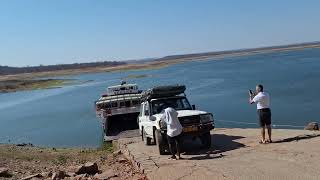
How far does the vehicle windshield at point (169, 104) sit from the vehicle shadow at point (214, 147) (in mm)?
1215

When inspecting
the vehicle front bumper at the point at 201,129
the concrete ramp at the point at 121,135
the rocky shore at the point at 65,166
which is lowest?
the concrete ramp at the point at 121,135

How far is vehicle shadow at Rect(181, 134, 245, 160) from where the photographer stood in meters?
14.1

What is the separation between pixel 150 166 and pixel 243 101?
2981cm

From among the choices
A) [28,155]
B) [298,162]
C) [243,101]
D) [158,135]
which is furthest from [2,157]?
[243,101]

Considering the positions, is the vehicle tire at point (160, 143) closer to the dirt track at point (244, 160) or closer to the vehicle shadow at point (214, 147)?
the dirt track at point (244, 160)

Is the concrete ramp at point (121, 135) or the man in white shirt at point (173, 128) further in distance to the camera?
the concrete ramp at point (121, 135)

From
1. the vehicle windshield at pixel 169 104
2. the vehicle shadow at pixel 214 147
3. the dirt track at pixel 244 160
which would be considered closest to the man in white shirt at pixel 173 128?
the dirt track at pixel 244 160

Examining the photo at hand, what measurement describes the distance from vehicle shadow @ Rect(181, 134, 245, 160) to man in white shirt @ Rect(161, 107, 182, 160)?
53 cm

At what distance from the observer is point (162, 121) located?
14734 millimetres

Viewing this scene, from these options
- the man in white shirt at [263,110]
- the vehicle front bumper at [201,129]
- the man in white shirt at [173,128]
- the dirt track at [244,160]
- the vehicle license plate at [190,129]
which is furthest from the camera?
the vehicle front bumper at [201,129]

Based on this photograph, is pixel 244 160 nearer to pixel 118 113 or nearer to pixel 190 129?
pixel 190 129

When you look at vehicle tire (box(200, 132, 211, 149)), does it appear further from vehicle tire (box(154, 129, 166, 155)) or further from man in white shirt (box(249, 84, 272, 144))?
man in white shirt (box(249, 84, 272, 144))

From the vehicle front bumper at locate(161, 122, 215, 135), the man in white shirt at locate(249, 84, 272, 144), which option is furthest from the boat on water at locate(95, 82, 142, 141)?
the man in white shirt at locate(249, 84, 272, 144)

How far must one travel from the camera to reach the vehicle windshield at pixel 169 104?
16844 mm
